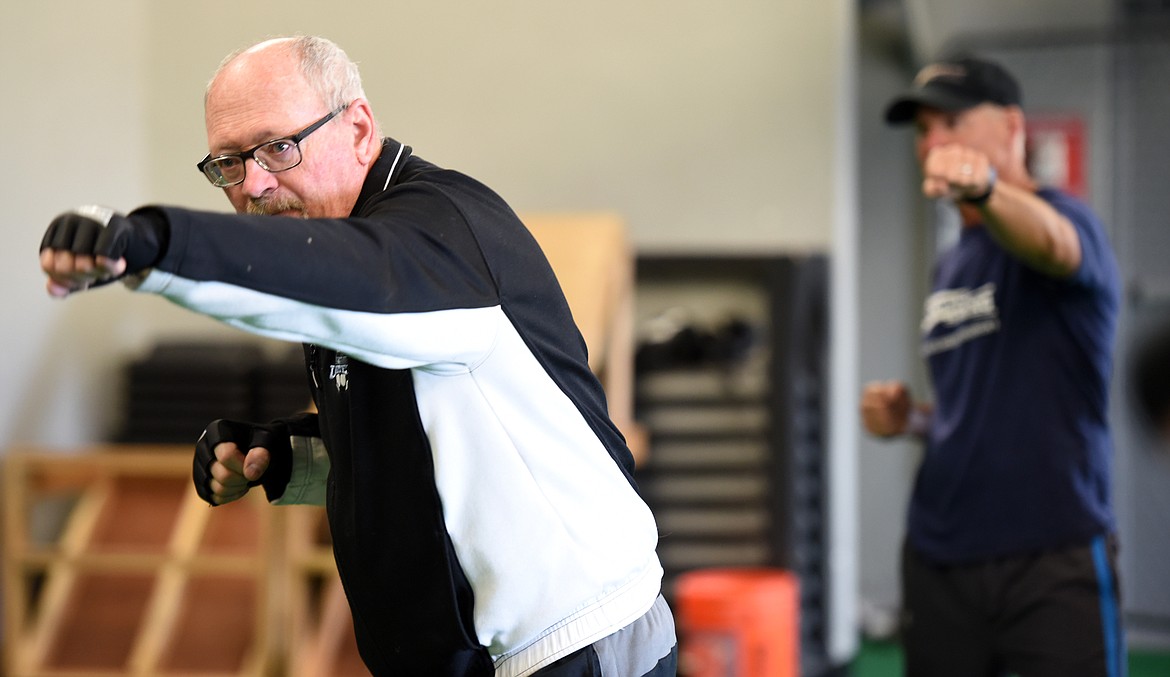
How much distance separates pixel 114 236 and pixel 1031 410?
1885 millimetres

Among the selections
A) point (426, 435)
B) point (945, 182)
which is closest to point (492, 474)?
point (426, 435)

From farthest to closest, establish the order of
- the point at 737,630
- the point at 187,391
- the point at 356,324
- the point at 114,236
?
1. the point at 187,391
2. the point at 737,630
3. the point at 356,324
4. the point at 114,236

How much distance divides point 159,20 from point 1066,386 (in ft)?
13.0

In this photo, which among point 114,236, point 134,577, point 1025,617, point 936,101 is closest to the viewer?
point 114,236

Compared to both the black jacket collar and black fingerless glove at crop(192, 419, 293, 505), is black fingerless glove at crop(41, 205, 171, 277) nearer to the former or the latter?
the black jacket collar

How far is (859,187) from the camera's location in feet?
21.1

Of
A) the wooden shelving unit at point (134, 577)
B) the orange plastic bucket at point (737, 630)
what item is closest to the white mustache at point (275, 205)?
the wooden shelving unit at point (134, 577)

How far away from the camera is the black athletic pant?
7.46ft

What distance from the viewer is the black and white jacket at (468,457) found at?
1274 mm

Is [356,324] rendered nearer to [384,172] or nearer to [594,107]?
[384,172]

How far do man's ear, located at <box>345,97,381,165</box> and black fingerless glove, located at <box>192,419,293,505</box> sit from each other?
44 cm

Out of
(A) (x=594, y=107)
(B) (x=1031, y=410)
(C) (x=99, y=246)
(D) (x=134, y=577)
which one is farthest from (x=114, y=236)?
(A) (x=594, y=107)

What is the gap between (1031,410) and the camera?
7.88 feet

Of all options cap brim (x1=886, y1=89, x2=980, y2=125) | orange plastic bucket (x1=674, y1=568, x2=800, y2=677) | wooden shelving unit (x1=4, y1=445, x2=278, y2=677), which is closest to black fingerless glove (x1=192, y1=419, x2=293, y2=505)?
cap brim (x1=886, y1=89, x2=980, y2=125)
